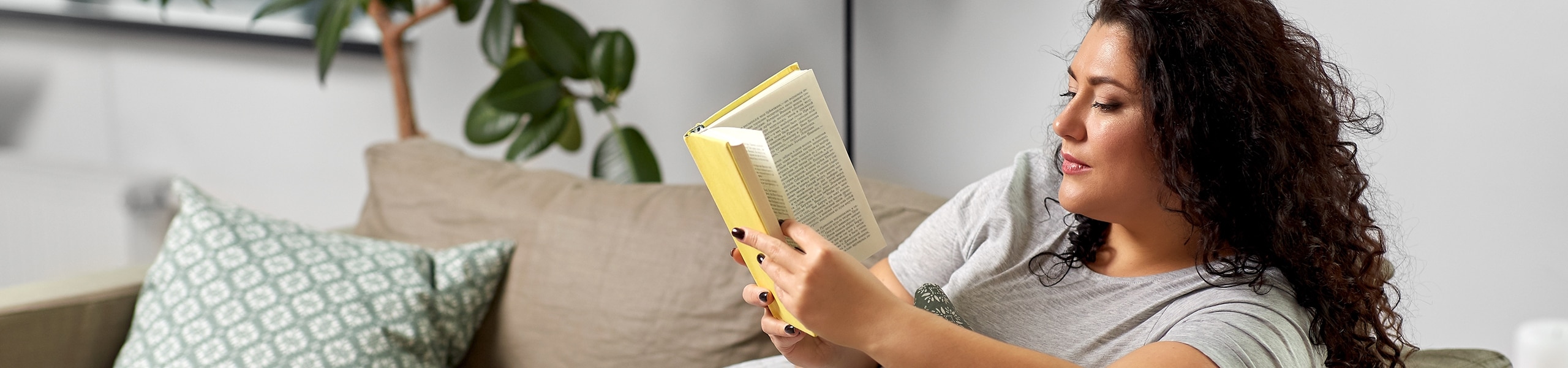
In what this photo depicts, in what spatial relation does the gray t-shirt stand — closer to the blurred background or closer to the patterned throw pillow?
the blurred background

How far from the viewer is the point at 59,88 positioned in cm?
217

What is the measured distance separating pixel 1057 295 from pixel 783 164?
1.16 feet

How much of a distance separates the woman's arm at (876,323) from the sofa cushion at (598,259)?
485 millimetres

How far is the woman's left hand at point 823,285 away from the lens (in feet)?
2.37

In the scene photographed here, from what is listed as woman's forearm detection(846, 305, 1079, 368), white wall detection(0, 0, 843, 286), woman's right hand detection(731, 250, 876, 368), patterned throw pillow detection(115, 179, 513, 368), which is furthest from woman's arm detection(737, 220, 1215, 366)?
white wall detection(0, 0, 843, 286)

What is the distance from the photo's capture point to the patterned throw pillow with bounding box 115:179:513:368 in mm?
1297

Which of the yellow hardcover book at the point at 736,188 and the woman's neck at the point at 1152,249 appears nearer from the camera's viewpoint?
the yellow hardcover book at the point at 736,188

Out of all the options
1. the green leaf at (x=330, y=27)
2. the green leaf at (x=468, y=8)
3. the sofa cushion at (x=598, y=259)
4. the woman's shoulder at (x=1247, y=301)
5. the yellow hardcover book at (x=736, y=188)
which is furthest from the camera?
the green leaf at (x=468, y=8)

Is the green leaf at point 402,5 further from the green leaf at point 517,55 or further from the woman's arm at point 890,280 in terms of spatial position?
the woman's arm at point 890,280

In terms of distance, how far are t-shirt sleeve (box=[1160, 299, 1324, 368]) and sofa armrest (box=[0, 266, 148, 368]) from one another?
4.54ft

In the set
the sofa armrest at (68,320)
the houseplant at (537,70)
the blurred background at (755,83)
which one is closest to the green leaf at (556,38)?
the houseplant at (537,70)

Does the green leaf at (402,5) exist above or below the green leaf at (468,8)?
below

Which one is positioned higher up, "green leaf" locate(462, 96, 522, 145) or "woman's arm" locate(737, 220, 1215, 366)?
"woman's arm" locate(737, 220, 1215, 366)

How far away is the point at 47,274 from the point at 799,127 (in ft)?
7.24
